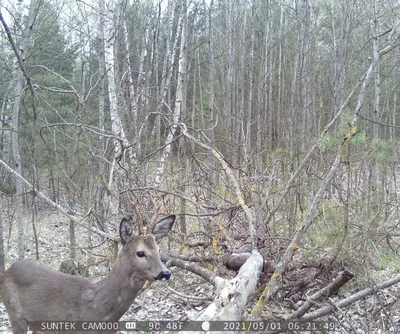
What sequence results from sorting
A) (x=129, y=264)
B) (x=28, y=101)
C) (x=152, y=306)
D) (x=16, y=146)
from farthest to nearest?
1. (x=28, y=101)
2. (x=16, y=146)
3. (x=152, y=306)
4. (x=129, y=264)

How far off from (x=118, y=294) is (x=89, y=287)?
0.31 metres

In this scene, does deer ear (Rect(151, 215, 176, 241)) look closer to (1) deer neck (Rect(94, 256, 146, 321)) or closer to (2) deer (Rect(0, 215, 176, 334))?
(2) deer (Rect(0, 215, 176, 334))

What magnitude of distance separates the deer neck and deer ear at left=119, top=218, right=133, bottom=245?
0.17 meters

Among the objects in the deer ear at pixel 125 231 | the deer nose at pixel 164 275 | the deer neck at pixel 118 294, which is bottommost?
the deer neck at pixel 118 294

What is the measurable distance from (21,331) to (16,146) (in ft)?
12.1

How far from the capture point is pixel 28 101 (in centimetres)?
1167

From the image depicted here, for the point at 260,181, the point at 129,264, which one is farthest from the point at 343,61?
the point at 129,264

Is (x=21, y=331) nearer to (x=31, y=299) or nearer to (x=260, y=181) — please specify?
(x=31, y=299)

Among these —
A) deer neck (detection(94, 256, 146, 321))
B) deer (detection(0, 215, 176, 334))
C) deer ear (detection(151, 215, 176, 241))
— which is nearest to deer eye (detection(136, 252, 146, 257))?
deer (detection(0, 215, 176, 334))

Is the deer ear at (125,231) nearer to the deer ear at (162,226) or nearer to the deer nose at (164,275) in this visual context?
the deer ear at (162,226)

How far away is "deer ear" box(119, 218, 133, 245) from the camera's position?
3886 mm

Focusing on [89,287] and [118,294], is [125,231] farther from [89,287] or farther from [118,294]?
[89,287]

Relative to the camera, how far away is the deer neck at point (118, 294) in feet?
12.9

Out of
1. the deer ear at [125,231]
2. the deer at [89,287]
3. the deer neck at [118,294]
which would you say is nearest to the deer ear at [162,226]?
the deer at [89,287]
